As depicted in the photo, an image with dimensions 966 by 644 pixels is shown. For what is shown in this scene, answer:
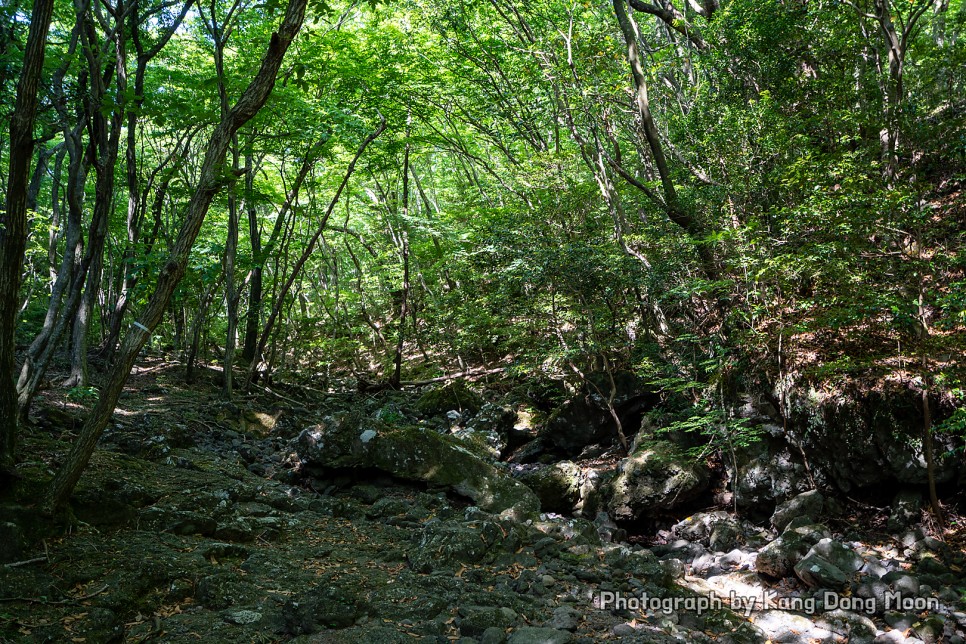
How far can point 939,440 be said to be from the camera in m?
6.50

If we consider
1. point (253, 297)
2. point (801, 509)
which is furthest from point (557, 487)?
point (253, 297)

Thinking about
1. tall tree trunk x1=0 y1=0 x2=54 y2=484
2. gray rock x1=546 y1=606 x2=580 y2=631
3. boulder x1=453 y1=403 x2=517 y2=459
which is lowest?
gray rock x1=546 y1=606 x2=580 y2=631

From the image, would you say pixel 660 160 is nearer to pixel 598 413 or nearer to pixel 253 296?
pixel 598 413

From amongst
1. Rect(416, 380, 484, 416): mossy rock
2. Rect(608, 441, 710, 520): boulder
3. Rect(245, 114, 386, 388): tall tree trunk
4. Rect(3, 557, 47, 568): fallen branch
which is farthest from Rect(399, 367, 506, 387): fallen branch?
Rect(3, 557, 47, 568): fallen branch

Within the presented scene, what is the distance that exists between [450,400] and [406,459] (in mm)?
5762

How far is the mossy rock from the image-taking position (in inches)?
504

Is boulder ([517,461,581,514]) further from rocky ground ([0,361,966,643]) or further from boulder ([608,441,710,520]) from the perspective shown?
boulder ([608,441,710,520])

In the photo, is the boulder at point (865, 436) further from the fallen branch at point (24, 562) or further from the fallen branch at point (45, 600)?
the fallen branch at point (24, 562)

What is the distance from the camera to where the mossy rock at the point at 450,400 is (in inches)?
504

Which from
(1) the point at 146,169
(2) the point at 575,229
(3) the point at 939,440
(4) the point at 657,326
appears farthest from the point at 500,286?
(1) the point at 146,169

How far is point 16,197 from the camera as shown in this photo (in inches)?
149

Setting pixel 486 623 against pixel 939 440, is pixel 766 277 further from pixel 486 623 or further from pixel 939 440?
pixel 486 623

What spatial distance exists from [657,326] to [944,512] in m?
4.56

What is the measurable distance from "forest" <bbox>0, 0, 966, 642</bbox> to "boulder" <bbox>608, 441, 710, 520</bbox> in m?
0.04
